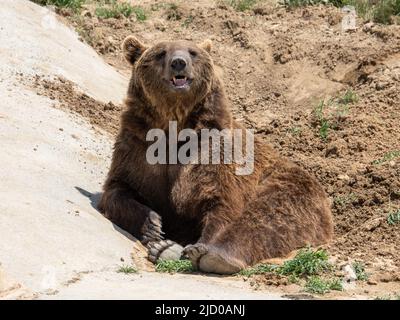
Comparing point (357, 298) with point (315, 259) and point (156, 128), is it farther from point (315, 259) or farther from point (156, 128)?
point (156, 128)

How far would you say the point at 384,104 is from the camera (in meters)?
11.7

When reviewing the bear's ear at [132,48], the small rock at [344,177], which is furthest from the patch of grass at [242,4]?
the bear's ear at [132,48]

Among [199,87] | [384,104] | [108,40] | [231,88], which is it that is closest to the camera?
[199,87]

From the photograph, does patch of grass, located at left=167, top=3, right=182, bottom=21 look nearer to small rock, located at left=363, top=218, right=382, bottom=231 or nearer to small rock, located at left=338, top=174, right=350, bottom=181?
small rock, located at left=338, top=174, right=350, bottom=181

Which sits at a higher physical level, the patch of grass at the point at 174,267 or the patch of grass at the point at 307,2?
the patch of grass at the point at 307,2

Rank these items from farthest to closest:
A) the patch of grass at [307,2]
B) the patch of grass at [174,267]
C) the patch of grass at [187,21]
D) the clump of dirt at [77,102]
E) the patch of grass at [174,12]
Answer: the patch of grass at [174,12], the patch of grass at [187,21], the patch of grass at [307,2], the clump of dirt at [77,102], the patch of grass at [174,267]

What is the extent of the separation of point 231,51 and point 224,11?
1256 mm

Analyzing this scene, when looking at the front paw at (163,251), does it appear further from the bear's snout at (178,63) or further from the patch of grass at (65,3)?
the patch of grass at (65,3)

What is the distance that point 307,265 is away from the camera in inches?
286

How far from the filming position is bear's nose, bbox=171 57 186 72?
27.6ft

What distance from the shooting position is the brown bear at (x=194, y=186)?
8219 millimetres

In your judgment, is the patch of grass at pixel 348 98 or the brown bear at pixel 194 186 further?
the patch of grass at pixel 348 98

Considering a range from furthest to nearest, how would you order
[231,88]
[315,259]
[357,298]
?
[231,88]
[315,259]
[357,298]

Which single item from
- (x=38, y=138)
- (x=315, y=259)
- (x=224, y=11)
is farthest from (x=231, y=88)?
(x=315, y=259)
